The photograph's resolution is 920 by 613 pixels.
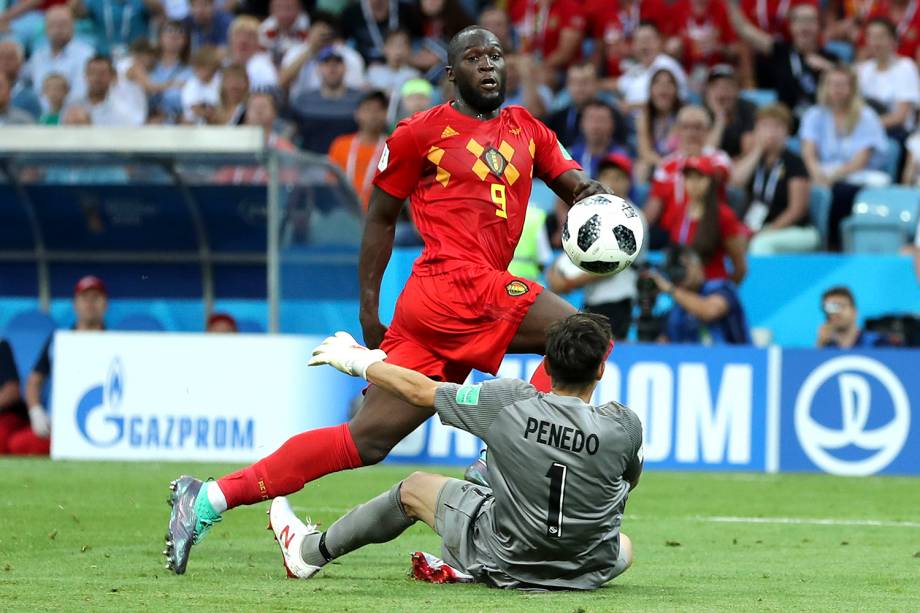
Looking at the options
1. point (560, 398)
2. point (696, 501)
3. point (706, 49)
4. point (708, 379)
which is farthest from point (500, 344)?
point (706, 49)

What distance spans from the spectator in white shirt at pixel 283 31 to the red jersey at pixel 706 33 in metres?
4.43

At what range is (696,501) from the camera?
10703 mm

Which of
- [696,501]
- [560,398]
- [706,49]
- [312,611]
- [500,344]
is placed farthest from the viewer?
[706,49]

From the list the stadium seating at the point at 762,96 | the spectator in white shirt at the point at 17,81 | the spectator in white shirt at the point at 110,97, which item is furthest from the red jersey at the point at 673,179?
the spectator in white shirt at the point at 17,81

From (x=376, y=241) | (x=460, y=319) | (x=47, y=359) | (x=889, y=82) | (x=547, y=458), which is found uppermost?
(x=889, y=82)

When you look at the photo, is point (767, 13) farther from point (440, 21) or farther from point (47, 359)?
point (47, 359)

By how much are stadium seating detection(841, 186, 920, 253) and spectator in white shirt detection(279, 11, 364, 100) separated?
569cm

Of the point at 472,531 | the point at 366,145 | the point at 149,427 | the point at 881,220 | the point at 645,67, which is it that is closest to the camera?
the point at 472,531

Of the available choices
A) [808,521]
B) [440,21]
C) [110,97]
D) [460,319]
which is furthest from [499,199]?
[440,21]

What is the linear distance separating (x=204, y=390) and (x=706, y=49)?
24.7ft

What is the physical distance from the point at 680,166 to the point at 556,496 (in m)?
9.10

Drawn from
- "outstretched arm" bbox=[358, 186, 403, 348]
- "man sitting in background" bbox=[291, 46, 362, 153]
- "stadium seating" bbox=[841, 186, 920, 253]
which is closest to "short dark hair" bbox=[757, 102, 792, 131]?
"stadium seating" bbox=[841, 186, 920, 253]

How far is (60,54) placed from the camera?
18.5 m

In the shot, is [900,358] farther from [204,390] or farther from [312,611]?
[312,611]
